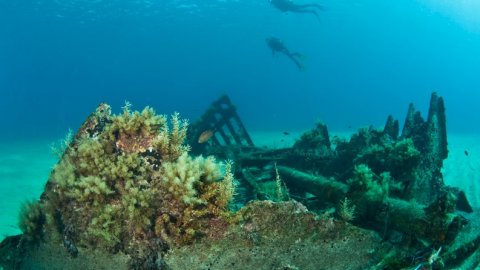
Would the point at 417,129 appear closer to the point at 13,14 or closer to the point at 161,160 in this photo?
the point at 161,160

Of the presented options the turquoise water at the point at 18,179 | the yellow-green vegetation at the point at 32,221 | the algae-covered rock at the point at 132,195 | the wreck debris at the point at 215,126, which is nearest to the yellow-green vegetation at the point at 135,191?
the algae-covered rock at the point at 132,195

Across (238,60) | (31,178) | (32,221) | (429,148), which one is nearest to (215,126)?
(429,148)

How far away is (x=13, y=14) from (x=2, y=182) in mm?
46220

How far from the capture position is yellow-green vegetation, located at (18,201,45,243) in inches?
178

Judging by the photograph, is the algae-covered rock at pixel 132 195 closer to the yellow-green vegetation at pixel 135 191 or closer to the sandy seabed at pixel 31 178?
the yellow-green vegetation at pixel 135 191

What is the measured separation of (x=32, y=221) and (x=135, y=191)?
5.77 ft

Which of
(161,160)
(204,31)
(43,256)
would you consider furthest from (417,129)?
(204,31)

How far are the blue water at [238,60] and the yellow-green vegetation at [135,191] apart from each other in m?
33.8

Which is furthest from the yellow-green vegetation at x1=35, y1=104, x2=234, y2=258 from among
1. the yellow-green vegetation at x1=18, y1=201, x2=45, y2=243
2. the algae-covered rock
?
the yellow-green vegetation at x1=18, y1=201, x2=45, y2=243

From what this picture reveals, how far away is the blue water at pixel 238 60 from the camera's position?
177 ft

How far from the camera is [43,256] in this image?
4.44m

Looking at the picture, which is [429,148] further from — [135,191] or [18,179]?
[18,179]

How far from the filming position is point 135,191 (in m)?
3.80

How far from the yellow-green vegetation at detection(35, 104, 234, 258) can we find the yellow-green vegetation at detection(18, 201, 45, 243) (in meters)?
0.20
